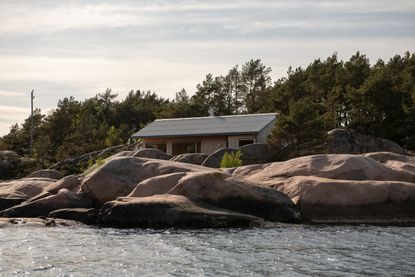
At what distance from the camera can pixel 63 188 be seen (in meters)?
28.3

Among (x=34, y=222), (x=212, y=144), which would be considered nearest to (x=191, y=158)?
(x=212, y=144)

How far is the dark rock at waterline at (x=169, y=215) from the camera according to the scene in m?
22.3

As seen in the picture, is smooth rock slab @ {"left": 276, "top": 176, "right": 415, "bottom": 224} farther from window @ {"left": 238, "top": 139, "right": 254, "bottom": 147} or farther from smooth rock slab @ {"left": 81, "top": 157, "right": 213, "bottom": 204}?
window @ {"left": 238, "top": 139, "right": 254, "bottom": 147}

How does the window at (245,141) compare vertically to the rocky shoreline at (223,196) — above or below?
above

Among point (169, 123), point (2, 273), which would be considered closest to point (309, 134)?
point (169, 123)

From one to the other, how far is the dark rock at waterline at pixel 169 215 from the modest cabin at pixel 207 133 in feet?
78.9

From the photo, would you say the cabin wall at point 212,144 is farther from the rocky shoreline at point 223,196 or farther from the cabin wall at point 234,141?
the rocky shoreline at point 223,196

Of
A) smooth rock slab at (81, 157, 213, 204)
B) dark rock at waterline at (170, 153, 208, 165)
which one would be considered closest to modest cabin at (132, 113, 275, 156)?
dark rock at waterline at (170, 153, 208, 165)

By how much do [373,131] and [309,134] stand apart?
8.32 metres

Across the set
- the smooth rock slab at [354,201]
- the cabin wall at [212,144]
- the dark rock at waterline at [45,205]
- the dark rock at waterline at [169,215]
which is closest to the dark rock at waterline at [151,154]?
the cabin wall at [212,144]

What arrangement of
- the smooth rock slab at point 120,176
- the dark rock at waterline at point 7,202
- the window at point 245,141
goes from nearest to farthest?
the smooth rock slab at point 120,176
the dark rock at waterline at point 7,202
the window at point 245,141

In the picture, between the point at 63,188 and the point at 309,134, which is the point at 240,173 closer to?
the point at 63,188

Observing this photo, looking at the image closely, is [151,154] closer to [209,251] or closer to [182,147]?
[182,147]

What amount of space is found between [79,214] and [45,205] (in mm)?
2164
